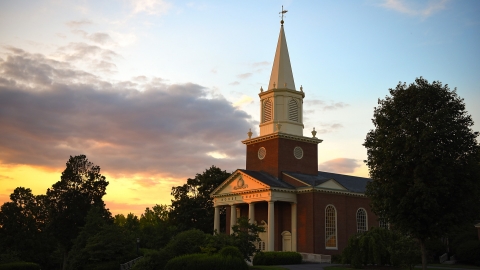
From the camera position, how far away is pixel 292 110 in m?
55.7

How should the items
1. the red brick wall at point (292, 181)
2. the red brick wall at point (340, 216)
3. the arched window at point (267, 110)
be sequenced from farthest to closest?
the arched window at point (267, 110) → the red brick wall at point (292, 181) → the red brick wall at point (340, 216)

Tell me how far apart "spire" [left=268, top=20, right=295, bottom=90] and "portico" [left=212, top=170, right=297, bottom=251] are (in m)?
10.3

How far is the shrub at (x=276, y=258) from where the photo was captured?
43344mm

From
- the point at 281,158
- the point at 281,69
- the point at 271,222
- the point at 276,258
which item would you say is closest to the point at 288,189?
the point at 271,222

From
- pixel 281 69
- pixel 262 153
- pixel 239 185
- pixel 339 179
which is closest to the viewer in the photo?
pixel 239 185

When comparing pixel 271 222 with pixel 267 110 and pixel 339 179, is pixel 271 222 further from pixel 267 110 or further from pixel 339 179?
pixel 339 179

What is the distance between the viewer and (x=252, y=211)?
5159cm

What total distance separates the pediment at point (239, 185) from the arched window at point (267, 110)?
7.18 meters

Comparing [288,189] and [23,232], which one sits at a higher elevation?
[288,189]

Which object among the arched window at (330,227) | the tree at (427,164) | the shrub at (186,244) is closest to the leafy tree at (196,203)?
the arched window at (330,227)

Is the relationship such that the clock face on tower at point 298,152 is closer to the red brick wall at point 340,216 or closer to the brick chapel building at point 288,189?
the brick chapel building at point 288,189

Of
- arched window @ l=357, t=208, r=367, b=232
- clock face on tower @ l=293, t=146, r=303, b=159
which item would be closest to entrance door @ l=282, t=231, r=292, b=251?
arched window @ l=357, t=208, r=367, b=232

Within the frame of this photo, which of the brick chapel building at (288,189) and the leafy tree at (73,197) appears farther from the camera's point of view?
the leafy tree at (73,197)

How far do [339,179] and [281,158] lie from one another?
32.6 ft
